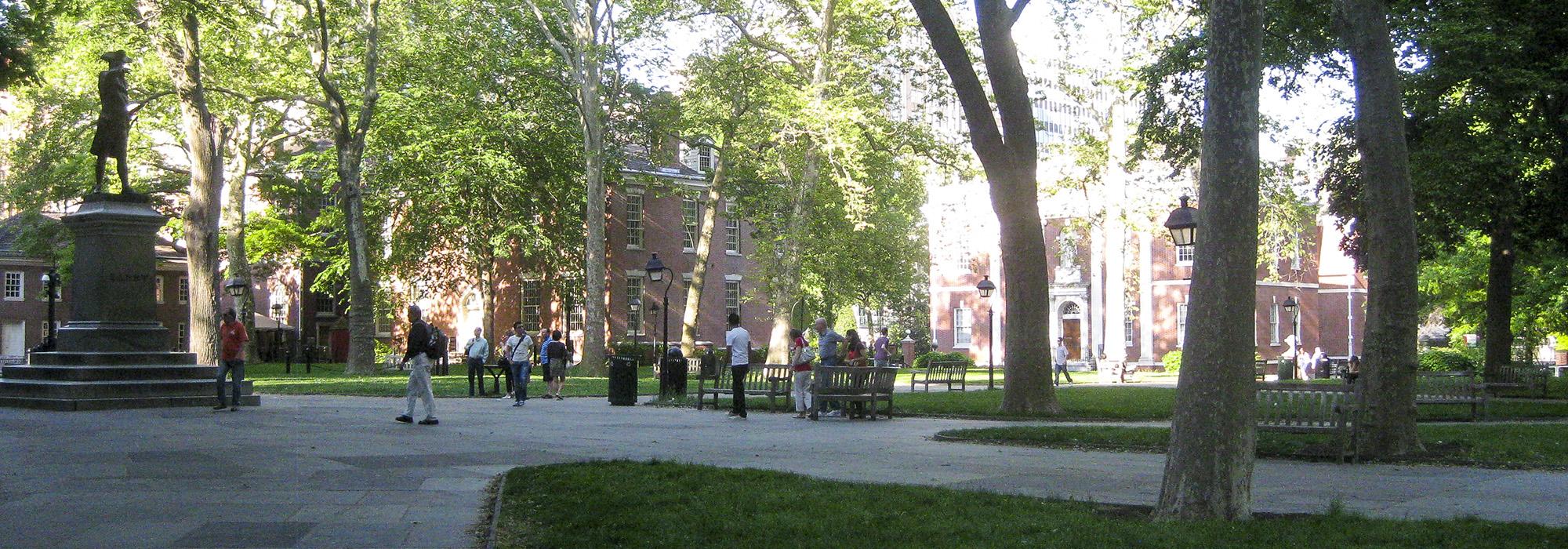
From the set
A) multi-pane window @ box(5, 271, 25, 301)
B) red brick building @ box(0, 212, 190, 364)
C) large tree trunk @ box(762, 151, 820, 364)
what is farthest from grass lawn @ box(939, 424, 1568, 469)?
multi-pane window @ box(5, 271, 25, 301)

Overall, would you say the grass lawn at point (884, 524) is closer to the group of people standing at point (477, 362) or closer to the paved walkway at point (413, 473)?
the paved walkway at point (413, 473)

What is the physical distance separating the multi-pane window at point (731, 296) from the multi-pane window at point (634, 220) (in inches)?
188

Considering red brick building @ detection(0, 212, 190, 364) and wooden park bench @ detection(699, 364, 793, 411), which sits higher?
red brick building @ detection(0, 212, 190, 364)

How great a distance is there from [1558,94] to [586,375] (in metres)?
26.1

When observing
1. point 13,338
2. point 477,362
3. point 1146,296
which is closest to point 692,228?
point 1146,296

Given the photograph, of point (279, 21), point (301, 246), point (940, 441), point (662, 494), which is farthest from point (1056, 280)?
point (662, 494)

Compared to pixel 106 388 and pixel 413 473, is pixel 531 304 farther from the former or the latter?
pixel 413 473

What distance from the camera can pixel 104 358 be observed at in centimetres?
1925

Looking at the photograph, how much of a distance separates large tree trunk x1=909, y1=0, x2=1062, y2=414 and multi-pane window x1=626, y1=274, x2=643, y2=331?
1331 inches

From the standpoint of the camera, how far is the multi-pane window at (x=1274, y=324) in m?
59.5

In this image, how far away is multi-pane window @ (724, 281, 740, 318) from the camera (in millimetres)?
56250

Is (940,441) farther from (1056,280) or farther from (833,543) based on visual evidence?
(1056,280)

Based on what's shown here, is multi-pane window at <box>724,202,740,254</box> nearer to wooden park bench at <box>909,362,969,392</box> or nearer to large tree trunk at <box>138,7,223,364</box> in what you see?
wooden park bench at <box>909,362,969,392</box>

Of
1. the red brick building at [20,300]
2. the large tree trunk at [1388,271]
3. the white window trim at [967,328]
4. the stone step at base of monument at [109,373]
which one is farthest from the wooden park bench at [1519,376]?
the red brick building at [20,300]
